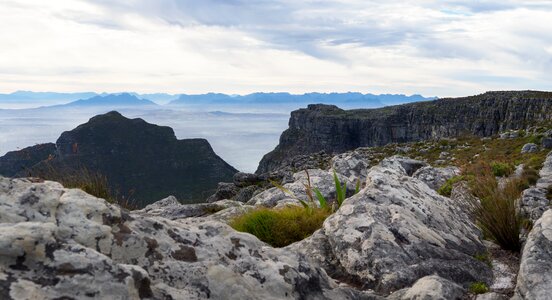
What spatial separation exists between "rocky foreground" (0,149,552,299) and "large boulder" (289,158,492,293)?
0.02 meters

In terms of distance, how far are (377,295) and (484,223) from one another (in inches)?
176

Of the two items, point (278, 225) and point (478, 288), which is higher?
point (278, 225)

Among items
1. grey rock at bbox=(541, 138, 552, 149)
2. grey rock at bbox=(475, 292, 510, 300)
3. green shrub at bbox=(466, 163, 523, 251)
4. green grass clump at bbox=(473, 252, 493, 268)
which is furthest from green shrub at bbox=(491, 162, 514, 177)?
grey rock at bbox=(475, 292, 510, 300)

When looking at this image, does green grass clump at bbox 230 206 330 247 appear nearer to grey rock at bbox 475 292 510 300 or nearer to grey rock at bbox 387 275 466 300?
grey rock at bbox 387 275 466 300

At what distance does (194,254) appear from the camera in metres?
4.73

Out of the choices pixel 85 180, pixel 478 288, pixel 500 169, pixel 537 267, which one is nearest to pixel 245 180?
pixel 500 169

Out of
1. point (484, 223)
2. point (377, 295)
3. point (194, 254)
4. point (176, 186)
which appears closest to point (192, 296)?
point (194, 254)

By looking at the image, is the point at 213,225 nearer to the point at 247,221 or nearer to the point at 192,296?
the point at 192,296

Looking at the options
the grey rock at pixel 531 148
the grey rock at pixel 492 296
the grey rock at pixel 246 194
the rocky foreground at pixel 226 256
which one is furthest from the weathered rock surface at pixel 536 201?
the grey rock at pixel 531 148

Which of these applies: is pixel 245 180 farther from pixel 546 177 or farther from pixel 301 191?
pixel 546 177

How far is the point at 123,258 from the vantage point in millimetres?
4324

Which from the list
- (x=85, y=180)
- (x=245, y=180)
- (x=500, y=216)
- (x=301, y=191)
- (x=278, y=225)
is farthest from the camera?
(x=245, y=180)

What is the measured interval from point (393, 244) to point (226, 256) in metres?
3.04

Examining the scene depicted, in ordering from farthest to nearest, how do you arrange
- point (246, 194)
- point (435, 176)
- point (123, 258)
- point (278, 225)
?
point (246, 194)
point (435, 176)
point (278, 225)
point (123, 258)
